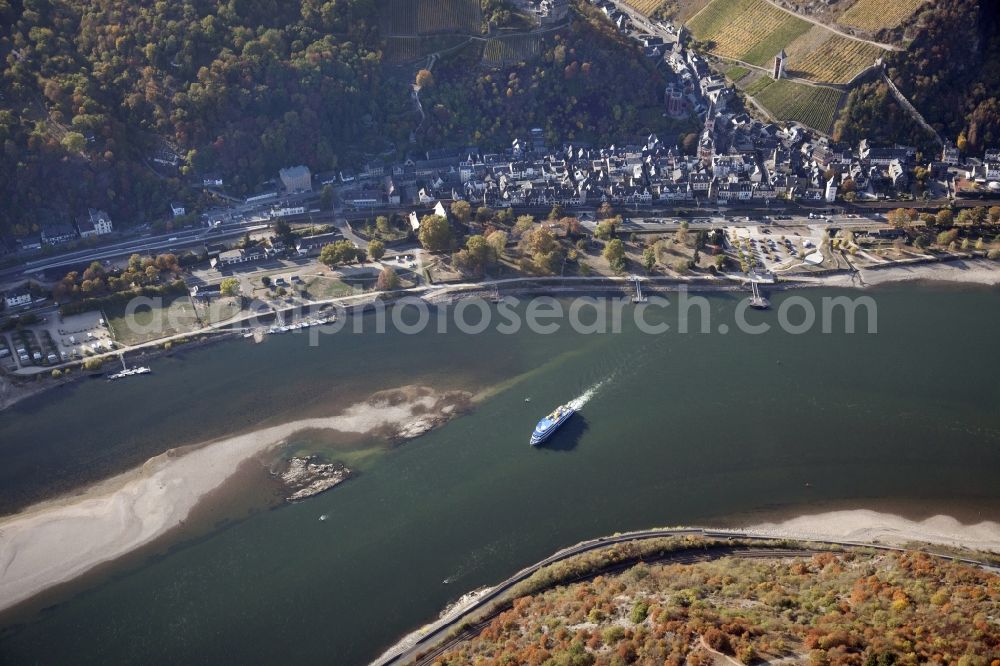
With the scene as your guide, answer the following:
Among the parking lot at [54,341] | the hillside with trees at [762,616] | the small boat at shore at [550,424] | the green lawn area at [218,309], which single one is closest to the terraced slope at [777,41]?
the small boat at shore at [550,424]

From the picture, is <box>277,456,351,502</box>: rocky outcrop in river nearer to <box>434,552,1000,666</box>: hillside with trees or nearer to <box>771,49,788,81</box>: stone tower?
<box>434,552,1000,666</box>: hillside with trees

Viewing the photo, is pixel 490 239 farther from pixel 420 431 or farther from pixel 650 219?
pixel 420 431

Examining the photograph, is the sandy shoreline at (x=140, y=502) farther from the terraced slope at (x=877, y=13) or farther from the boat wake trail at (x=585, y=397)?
the terraced slope at (x=877, y=13)

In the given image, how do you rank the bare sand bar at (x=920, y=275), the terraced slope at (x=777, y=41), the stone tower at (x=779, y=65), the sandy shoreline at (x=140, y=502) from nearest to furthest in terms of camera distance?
the sandy shoreline at (x=140, y=502) → the bare sand bar at (x=920, y=275) → the terraced slope at (x=777, y=41) → the stone tower at (x=779, y=65)

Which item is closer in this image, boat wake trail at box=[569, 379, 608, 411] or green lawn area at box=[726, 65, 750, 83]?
boat wake trail at box=[569, 379, 608, 411]

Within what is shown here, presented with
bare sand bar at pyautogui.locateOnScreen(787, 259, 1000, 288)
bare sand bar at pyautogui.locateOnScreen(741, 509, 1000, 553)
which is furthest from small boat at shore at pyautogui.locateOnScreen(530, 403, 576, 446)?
bare sand bar at pyautogui.locateOnScreen(787, 259, 1000, 288)
